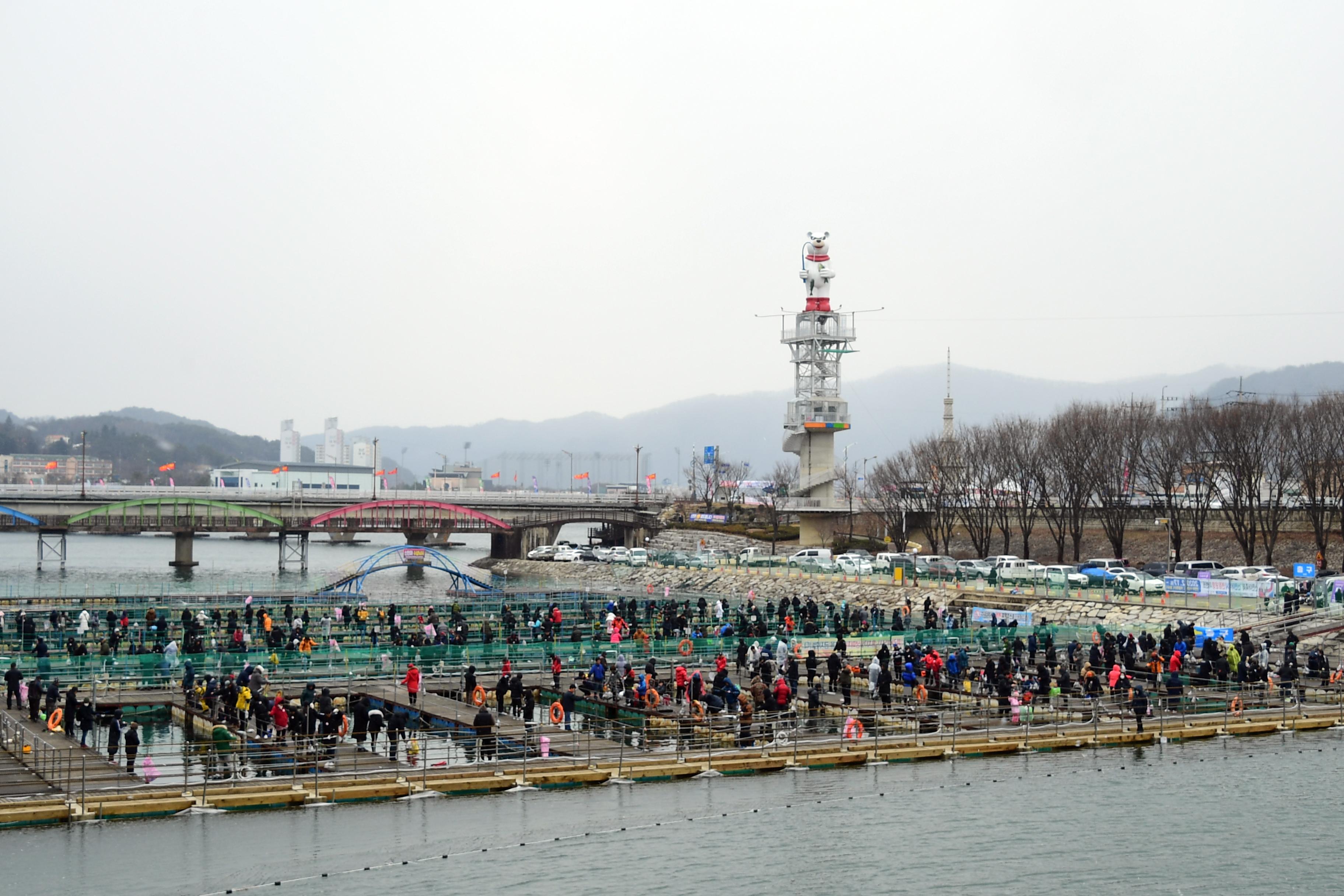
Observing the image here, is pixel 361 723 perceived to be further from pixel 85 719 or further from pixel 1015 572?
pixel 1015 572

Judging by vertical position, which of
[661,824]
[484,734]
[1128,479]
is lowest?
[661,824]

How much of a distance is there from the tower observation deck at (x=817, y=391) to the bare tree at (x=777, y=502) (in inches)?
82.8

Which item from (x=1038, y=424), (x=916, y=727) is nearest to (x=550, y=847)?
(x=916, y=727)

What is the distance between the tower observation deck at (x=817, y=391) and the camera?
321 feet

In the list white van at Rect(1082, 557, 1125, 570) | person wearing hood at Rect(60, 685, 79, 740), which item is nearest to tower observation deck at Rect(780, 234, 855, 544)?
white van at Rect(1082, 557, 1125, 570)

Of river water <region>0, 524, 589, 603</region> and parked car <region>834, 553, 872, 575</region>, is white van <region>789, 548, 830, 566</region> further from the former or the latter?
river water <region>0, 524, 589, 603</region>

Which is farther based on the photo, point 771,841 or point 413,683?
point 413,683

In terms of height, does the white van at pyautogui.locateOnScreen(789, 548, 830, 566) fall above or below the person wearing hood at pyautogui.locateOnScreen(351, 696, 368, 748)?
above

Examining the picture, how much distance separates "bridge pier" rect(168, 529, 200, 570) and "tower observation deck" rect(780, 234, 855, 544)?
153 ft

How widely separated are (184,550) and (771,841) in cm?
8583

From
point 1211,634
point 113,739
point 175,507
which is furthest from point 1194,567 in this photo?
point 175,507

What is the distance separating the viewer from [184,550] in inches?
3952

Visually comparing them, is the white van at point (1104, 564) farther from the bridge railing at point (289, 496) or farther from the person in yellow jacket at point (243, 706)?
the bridge railing at point (289, 496)

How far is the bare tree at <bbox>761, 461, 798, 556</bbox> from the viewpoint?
330 feet
